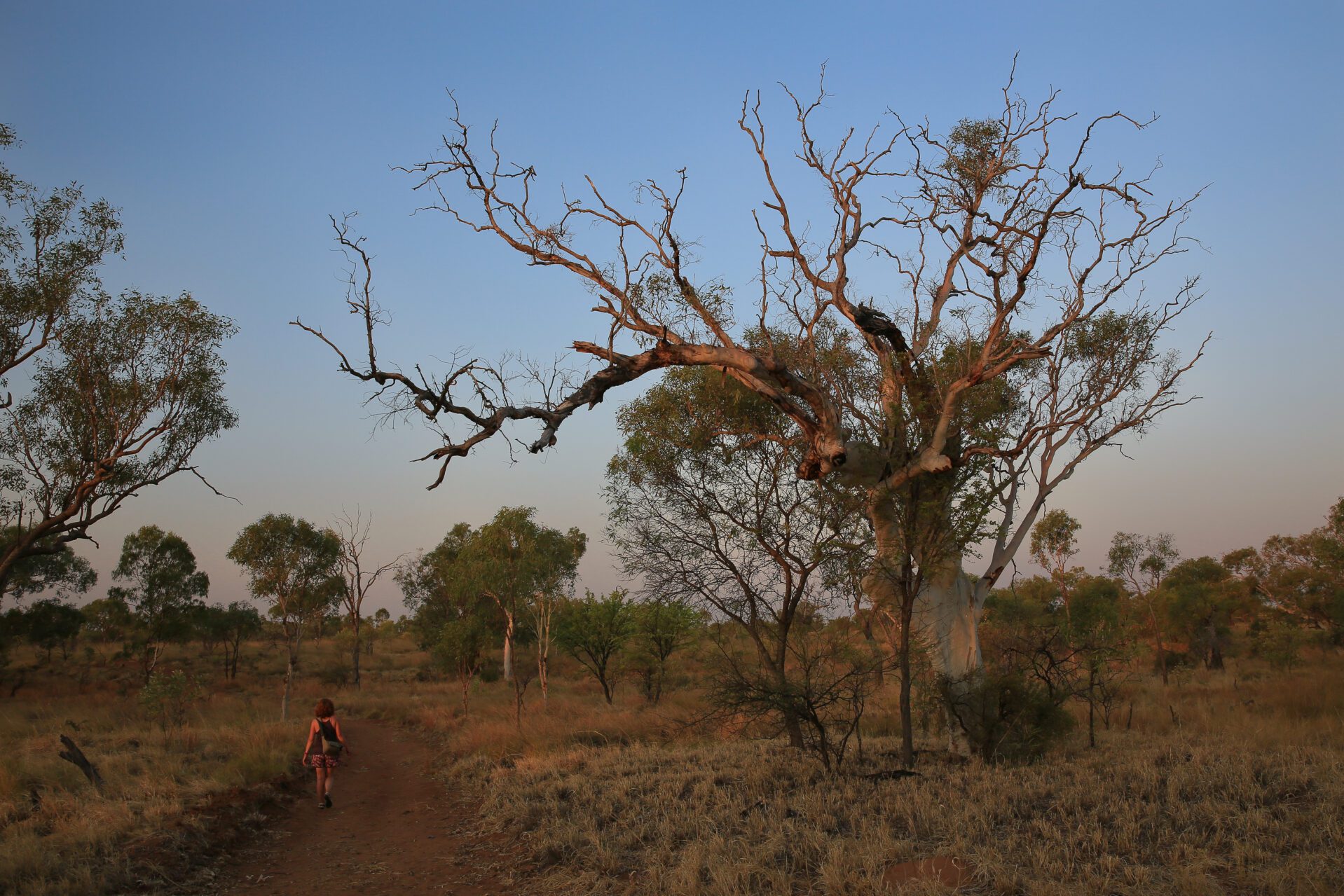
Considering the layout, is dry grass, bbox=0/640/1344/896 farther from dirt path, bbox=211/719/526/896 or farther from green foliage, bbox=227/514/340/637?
green foliage, bbox=227/514/340/637

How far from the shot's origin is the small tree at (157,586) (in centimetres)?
3438

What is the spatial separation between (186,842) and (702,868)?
6.22m

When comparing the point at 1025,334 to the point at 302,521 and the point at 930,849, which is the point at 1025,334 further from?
the point at 302,521

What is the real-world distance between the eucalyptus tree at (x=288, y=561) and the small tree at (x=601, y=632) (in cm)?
1104

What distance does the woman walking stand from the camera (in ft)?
33.7

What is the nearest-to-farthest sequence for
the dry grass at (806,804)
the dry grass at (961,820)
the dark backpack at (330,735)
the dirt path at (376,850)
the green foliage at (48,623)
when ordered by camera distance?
the dry grass at (961,820) < the dry grass at (806,804) < the dirt path at (376,850) < the dark backpack at (330,735) < the green foliage at (48,623)

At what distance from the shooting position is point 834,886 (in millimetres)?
5652

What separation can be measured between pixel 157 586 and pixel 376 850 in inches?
1269

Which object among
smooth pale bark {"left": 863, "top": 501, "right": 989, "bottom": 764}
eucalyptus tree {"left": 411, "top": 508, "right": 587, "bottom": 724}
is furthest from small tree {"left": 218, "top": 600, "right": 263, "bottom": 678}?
smooth pale bark {"left": 863, "top": 501, "right": 989, "bottom": 764}

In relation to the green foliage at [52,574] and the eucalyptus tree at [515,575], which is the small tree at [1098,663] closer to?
the eucalyptus tree at [515,575]

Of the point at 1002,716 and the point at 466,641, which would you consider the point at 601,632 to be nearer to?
the point at 466,641

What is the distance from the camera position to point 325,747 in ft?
36.7

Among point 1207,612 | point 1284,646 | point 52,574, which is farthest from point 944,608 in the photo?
point 52,574

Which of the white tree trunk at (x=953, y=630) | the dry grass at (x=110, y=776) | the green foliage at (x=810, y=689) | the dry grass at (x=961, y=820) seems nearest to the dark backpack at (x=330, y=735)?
the dry grass at (x=110, y=776)
